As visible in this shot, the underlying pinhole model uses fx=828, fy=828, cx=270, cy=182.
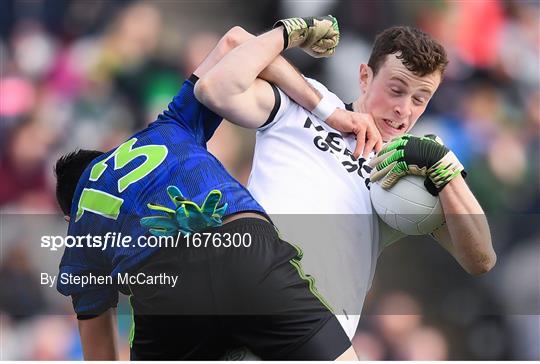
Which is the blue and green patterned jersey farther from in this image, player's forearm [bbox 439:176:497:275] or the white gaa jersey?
player's forearm [bbox 439:176:497:275]

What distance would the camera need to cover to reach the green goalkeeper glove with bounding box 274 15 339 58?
308 centimetres

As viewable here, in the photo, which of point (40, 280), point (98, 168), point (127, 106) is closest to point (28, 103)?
point (127, 106)

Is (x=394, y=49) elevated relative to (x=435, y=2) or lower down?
elevated

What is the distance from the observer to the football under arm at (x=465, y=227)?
284 centimetres

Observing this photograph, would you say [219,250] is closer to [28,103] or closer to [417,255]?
[417,255]

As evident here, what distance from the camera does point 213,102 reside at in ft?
9.44

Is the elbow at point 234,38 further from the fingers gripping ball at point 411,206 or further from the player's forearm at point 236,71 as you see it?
the fingers gripping ball at point 411,206

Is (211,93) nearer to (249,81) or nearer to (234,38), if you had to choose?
(249,81)

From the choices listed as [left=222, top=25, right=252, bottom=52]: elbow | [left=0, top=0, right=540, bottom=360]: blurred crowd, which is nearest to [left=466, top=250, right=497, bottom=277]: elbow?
[left=222, top=25, right=252, bottom=52]: elbow

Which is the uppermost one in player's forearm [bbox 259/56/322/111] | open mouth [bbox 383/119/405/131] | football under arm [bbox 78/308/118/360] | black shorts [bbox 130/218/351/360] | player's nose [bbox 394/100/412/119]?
player's forearm [bbox 259/56/322/111]

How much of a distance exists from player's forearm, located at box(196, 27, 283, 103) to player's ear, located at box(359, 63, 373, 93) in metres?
0.53

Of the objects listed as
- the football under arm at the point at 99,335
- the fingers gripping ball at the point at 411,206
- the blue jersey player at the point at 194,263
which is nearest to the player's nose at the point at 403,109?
the fingers gripping ball at the point at 411,206

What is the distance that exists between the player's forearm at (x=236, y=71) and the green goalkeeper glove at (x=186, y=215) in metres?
0.37

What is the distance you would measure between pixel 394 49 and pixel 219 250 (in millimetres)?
1194
